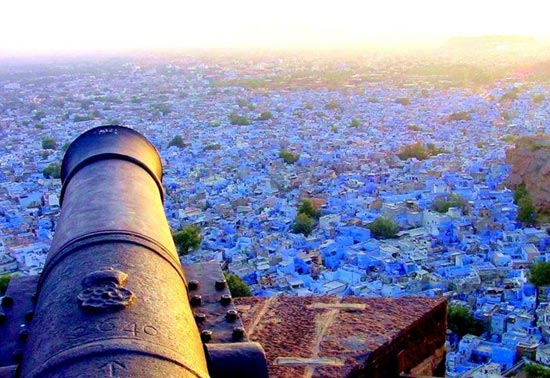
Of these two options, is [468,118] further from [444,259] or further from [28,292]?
[28,292]

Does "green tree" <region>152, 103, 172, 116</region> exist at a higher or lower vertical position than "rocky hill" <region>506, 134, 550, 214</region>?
higher

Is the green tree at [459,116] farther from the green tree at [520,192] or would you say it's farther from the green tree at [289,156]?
the green tree at [520,192]

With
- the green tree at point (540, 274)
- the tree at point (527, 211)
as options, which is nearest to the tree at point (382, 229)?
the green tree at point (540, 274)

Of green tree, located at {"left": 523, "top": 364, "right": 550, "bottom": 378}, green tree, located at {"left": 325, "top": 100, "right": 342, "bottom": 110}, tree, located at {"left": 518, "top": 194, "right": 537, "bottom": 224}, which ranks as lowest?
green tree, located at {"left": 523, "top": 364, "right": 550, "bottom": 378}

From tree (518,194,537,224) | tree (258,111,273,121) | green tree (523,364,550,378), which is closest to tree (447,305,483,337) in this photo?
green tree (523,364,550,378)

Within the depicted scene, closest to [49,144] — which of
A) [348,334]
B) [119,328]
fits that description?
[348,334]

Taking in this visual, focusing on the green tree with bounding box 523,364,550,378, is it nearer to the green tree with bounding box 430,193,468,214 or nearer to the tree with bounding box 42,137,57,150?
the green tree with bounding box 430,193,468,214

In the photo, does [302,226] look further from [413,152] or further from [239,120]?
[239,120]
